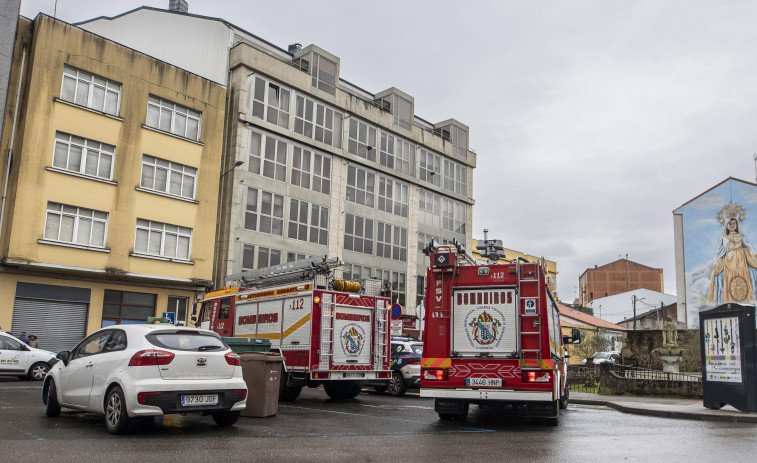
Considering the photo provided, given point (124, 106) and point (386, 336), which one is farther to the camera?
point (124, 106)

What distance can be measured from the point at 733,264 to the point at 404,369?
4523 cm

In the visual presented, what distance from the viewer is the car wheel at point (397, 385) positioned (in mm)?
18922

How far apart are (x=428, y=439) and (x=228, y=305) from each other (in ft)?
34.5

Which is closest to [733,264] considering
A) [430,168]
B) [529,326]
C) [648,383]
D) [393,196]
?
[430,168]

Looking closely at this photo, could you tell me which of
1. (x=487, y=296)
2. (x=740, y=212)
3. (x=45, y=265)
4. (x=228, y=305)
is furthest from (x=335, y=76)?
(x=740, y=212)

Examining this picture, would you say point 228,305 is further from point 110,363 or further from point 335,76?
point 335,76

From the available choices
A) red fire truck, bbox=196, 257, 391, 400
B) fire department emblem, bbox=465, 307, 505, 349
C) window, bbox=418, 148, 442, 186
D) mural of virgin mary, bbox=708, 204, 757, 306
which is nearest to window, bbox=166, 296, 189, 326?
red fire truck, bbox=196, 257, 391, 400

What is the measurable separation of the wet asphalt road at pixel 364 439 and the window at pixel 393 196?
92.0 feet

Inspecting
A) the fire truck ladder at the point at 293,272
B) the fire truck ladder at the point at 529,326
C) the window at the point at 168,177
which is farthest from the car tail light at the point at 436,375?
the window at the point at 168,177

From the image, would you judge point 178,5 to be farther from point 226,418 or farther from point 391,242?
point 226,418

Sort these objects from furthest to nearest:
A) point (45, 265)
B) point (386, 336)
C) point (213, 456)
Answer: point (45, 265) < point (386, 336) < point (213, 456)

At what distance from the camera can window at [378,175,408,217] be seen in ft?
Answer: 132

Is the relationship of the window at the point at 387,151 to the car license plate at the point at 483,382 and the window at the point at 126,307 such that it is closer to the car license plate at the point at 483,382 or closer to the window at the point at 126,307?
the window at the point at 126,307

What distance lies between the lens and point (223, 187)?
32.0 meters
